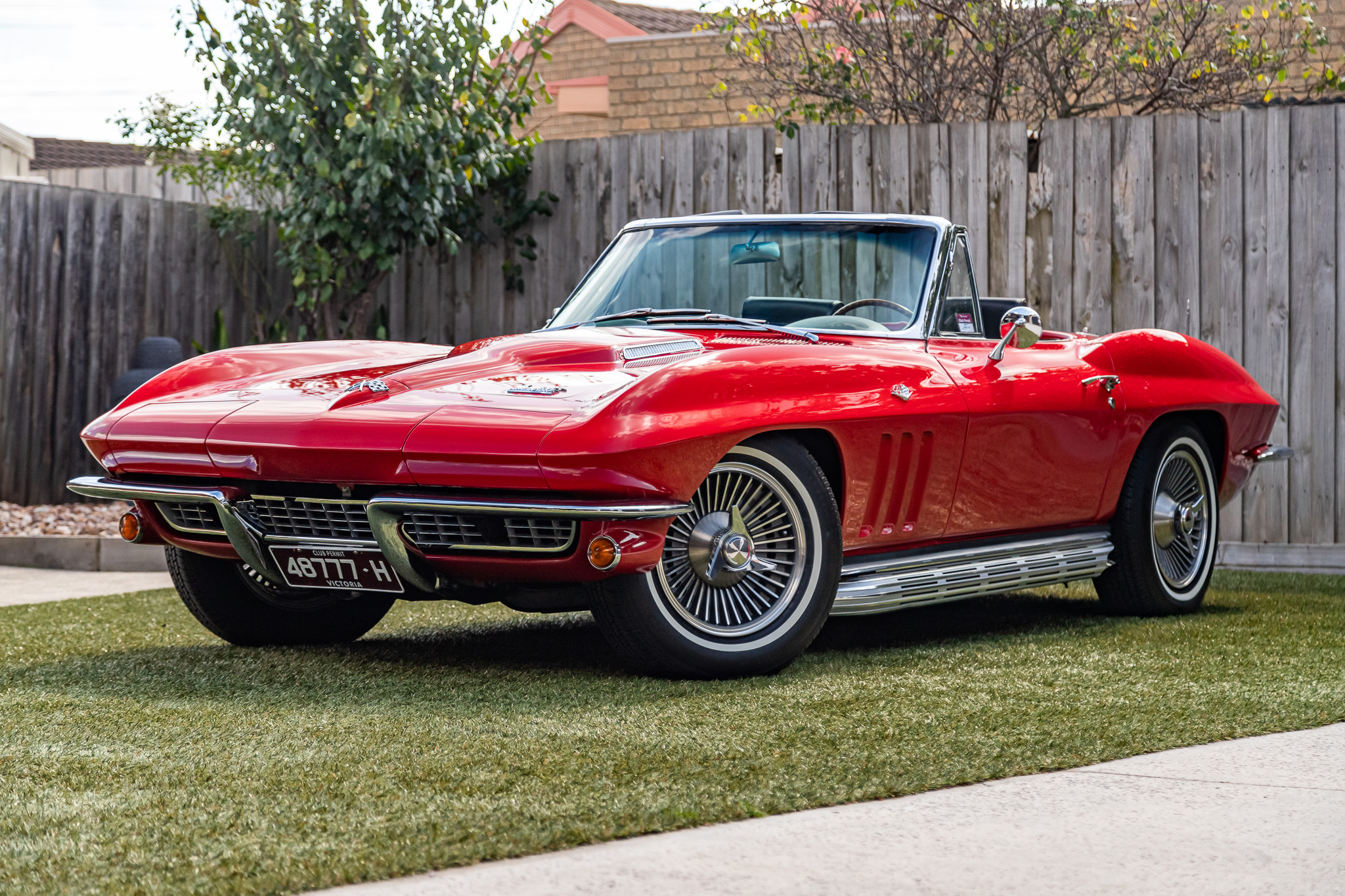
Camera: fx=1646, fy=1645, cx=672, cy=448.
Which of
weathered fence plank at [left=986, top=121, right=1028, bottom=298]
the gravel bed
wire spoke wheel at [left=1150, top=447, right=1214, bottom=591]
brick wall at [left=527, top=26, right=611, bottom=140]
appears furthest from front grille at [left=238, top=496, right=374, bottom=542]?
brick wall at [left=527, top=26, right=611, bottom=140]

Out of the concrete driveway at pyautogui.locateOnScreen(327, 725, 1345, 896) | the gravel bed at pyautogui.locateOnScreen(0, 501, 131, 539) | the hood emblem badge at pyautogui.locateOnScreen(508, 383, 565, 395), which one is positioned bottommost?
the concrete driveway at pyautogui.locateOnScreen(327, 725, 1345, 896)

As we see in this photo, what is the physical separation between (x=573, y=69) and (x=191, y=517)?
1935 cm

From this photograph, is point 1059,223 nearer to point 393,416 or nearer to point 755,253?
point 755,253

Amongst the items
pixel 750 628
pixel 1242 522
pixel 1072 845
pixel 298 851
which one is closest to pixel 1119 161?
pixel 1242 522

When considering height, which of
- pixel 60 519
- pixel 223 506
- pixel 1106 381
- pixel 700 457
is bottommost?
pixel 60 519

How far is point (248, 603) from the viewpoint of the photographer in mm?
5500

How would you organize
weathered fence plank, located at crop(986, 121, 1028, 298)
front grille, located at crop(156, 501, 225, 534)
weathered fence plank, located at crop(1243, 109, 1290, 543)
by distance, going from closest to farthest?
front grille, located at crop(156, 501, 225, 534), weathered fence plank, located at crop(1243, 109, 1290, 543), weathered fence plank, located at crop(986, 121, 1028, 298)

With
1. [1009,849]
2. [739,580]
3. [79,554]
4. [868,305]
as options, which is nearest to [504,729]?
[739,580]

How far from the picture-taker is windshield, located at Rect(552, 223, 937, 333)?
18.5 ft

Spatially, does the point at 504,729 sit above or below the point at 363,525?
below

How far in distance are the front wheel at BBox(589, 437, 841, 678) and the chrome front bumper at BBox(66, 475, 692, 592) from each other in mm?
200

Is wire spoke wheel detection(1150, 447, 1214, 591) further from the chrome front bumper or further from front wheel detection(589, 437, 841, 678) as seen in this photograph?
the chrome front bumper

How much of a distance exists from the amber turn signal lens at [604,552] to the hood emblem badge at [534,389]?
0.46 meters

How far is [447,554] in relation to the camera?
4.43 meters
